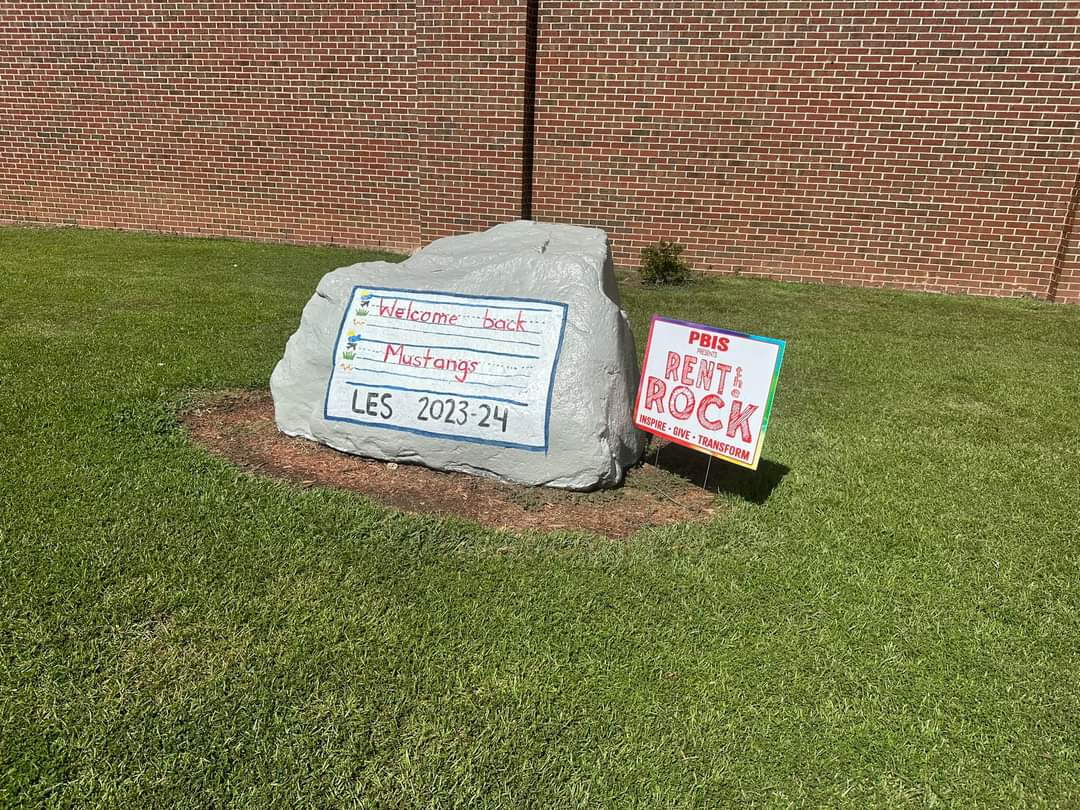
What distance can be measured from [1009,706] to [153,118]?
10.6 m

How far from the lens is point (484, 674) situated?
246 centimetres

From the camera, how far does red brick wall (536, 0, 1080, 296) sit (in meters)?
7.38

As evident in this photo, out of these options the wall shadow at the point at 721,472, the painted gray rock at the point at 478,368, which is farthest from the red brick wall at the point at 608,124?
the wall shadow at the point at 721,472

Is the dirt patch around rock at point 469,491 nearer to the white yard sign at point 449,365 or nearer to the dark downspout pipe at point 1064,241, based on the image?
the white yard sign at point 449,365

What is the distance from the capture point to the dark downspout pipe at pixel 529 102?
8.05 metres


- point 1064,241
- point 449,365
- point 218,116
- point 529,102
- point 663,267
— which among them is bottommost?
point 663,267

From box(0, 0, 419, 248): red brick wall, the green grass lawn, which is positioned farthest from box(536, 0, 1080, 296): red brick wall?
the green grass lawn

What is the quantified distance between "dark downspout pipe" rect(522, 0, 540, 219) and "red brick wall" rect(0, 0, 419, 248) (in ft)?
4.61

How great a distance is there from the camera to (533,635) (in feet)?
8.69

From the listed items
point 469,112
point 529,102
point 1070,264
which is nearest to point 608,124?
point 529,102

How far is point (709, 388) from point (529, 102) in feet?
19.4

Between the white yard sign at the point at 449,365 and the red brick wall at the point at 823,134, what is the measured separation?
517 centimetres

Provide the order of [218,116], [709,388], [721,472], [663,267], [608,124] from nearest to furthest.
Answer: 1. [709,388]
2. [721,472]
3. [663,267]
4. [608,124]
5. [218,116]

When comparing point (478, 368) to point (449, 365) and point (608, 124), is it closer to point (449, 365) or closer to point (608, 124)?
point (449, 365)
